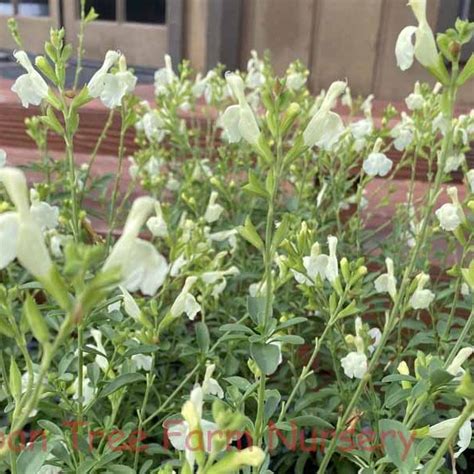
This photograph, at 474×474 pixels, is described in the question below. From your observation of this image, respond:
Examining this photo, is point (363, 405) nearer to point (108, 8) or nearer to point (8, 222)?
point (8, 222)

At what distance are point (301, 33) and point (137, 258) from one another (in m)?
1.69

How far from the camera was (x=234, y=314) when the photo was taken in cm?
99

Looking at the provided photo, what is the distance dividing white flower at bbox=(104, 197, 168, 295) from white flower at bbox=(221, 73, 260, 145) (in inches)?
8.3

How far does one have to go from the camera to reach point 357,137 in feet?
3.50

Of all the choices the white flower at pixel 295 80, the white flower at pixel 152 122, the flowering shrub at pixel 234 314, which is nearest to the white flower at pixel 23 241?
the flowering shrub at pixel 234 314

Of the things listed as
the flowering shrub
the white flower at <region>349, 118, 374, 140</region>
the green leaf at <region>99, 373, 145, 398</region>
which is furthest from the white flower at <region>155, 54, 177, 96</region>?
the green leaf at <region>99, 373, 145, 398</region>

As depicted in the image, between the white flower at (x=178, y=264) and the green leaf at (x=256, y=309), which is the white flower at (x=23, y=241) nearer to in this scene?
the green leaf at (x=256, y=309)

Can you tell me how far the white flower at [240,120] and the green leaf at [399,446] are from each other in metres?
0.26

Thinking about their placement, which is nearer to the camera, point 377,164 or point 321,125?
point 321,125

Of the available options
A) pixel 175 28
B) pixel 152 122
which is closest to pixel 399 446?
pixel 152 122

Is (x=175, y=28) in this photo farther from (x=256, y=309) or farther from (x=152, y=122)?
(x=256, y=309)

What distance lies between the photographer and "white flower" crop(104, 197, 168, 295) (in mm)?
315

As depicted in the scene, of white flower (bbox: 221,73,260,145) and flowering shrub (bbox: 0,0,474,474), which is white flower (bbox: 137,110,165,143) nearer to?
flowering shrub (bbox: 0,0,474,474)

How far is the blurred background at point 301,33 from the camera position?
179cm
